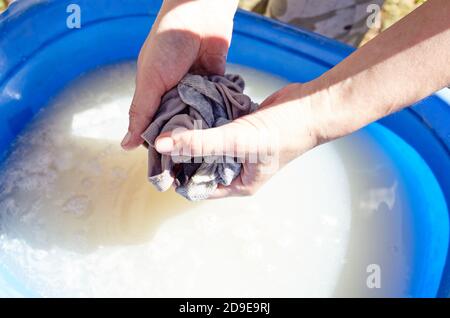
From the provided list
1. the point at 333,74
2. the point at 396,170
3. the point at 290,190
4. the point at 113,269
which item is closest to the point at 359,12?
the point at 396,170

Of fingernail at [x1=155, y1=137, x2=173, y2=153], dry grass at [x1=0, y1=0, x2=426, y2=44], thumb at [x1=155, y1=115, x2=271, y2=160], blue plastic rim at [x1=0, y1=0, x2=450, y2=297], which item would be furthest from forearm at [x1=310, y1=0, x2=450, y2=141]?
dry grass at [x1=0, y1=0, x2=426, y2=44]

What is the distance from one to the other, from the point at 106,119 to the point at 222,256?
1.79 feet

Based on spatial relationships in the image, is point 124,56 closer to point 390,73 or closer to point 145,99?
point 145,99

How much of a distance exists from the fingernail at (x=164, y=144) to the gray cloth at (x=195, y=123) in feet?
0.20

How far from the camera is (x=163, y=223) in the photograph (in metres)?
1.33

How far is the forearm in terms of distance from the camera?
0.88 meters

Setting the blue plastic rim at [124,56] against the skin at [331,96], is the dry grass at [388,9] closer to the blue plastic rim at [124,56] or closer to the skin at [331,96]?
the blue plastic rim at [124,56]

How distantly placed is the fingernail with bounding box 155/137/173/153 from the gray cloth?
6 cm

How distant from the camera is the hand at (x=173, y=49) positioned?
109 cm

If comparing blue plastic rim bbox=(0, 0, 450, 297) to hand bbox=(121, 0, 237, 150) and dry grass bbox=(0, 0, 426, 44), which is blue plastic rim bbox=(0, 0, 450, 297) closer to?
hand bbox=(121, 0, 237, 150)

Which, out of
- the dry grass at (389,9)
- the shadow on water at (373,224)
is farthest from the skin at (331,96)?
the dry grass at (389,9)

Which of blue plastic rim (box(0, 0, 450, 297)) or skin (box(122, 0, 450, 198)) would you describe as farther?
blue plastic rim (box(0, 0, 450, 297))

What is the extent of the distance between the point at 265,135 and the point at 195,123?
155 millimetres
